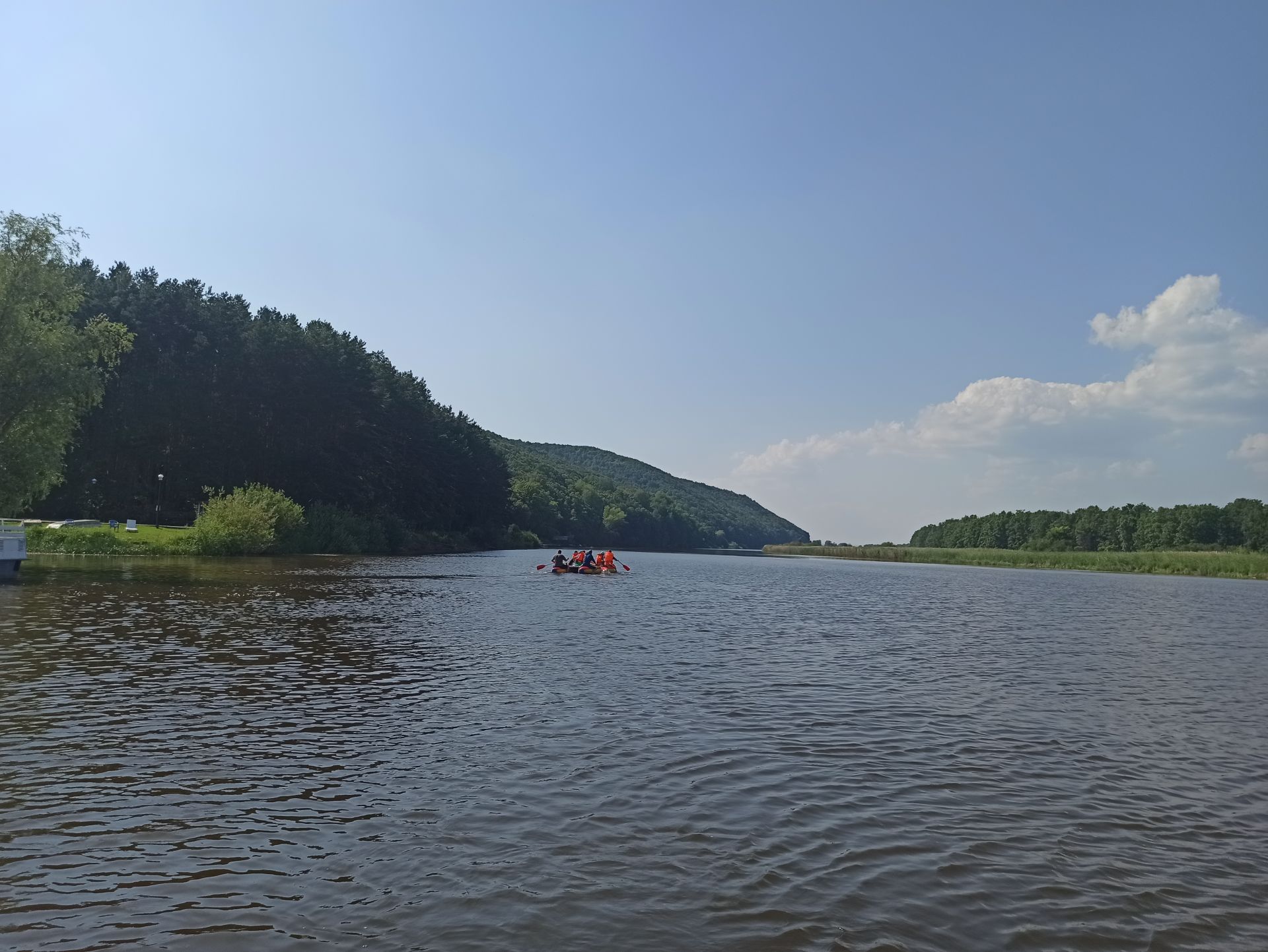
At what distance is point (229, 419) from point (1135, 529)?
6016 inches

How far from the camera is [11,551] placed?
3825cm

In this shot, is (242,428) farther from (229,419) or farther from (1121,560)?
(1121,560)

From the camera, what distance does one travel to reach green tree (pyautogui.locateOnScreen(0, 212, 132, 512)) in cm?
4019

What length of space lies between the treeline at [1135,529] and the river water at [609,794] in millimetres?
138174

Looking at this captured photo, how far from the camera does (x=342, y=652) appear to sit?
21.2 metres

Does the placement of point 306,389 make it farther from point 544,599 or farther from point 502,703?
point 502,703

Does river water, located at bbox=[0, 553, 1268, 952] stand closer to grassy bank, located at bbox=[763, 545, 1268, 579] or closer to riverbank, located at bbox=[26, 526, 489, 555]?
riverbank, located at bbox=[26, 526, 489, 555]

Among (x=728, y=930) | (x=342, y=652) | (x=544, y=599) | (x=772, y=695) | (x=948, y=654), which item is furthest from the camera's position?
(x=544, y=599)

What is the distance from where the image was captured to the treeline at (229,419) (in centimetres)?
7994

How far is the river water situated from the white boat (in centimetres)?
1632

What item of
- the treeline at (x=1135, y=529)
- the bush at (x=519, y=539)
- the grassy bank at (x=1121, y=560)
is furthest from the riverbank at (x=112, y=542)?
the treeline at (x=1135, y=529)

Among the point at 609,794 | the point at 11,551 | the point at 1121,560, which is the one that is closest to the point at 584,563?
the point at 11,551

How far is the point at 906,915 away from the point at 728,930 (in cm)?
173

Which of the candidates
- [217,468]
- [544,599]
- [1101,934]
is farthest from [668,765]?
[217,468]
